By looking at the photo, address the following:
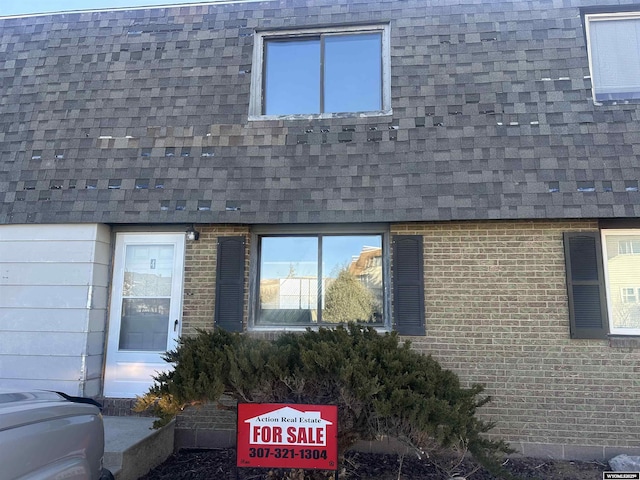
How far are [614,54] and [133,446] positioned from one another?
7.22m

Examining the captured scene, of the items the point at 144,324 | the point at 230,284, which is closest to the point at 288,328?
the point at 230,284

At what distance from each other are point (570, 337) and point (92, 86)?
6859 mm

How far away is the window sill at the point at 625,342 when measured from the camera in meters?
5.12

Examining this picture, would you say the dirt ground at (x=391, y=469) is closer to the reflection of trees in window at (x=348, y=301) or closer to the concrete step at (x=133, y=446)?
the concrete step at (x=133, y=446)

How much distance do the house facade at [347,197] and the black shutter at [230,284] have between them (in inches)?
0.9

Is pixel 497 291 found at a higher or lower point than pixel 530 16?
lower

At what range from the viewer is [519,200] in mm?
5277

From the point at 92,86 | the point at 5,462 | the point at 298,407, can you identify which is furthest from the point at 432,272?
the point at 92,86

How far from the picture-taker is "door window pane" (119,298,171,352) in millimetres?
5844

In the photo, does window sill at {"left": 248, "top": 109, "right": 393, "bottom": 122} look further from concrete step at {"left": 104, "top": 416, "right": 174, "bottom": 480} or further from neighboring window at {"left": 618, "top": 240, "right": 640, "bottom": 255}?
concrete step at {"left": 104, "top": 416, "right": 174, "bottom": 480}

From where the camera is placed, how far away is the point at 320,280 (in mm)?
5812

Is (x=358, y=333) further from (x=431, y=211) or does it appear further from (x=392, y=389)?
(x=431, y=211)

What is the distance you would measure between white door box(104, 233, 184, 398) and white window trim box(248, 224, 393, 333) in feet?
3.02

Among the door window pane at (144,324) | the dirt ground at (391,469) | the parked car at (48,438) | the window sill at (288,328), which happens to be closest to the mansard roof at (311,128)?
the door window pane at (144,324)
